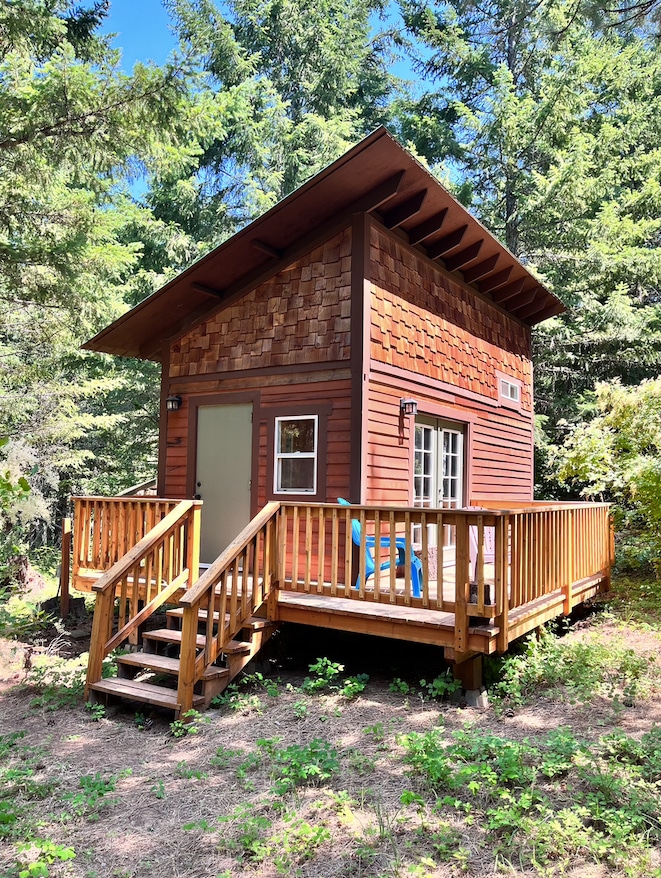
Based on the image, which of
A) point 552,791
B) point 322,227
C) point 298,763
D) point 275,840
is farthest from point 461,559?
point 322,227

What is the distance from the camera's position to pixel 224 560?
5457mm

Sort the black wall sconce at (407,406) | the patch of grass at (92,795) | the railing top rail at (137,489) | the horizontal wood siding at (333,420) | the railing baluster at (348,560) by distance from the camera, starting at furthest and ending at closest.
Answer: the railing top rail at (137,489), the black wall sconce at (407,406), the horizontal wood siding at (333,420), the railing baluster at (348,560), the patch of grass at (92,795)

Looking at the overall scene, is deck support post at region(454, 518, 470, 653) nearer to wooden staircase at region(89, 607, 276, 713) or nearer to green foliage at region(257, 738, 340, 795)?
green foliage at region(257, 738, 340, 795)

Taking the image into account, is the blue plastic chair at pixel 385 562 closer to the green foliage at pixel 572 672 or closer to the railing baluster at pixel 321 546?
the railing baluster at pixel 321 546

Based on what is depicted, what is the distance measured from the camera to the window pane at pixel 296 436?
24.4 feet

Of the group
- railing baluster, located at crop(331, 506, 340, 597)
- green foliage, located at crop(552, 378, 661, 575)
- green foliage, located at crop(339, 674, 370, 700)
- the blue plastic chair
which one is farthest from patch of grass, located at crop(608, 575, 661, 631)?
railing baluster, located at crop(331, 506, 340, 597)

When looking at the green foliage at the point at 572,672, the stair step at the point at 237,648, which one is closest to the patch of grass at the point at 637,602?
the green foliage at the point at 572,672

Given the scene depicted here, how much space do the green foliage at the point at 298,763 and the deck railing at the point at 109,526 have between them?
3.11 m

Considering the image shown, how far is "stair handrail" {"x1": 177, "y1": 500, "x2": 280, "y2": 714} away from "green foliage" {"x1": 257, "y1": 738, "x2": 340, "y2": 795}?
931 millimetres

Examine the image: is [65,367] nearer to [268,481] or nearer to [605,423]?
[268,481]

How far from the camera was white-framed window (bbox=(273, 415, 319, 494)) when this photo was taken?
737cm

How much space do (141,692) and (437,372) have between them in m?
5.31

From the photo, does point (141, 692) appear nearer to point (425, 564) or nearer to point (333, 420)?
point (425, 564)

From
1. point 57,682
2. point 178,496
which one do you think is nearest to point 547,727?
point 57,682
